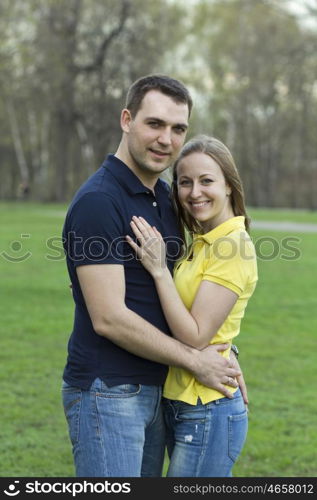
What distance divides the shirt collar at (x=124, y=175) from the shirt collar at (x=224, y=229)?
0.30 metres

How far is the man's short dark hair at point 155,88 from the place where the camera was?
2.74 m

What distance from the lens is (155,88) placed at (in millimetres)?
2736

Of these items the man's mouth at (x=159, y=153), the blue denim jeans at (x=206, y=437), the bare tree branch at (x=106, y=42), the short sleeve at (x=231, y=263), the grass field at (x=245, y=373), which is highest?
the bare tree branch at (x=106, y=42)

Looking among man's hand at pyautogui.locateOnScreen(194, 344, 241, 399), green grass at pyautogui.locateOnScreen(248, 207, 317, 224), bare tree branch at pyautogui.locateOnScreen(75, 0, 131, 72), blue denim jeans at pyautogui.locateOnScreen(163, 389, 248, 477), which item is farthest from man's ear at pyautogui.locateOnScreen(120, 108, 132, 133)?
bare tree branch at pyautogui.locateOnScreen(75, 0, 131, 72)

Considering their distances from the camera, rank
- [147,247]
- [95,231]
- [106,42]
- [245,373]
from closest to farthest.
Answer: [95,231], [147,247], [245,373], [106,42]

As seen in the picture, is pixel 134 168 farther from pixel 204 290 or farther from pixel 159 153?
pixel 204 290

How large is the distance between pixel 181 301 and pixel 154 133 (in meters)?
0.66

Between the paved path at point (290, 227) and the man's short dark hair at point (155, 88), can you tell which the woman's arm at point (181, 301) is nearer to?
the man's short dark hair at point (155, 88)

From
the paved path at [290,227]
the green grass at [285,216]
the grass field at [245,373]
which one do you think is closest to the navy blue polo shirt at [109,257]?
the grass field at [245,373]

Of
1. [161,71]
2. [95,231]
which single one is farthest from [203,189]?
[161,71]

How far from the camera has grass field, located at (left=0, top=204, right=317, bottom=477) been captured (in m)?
5.13
